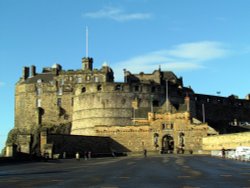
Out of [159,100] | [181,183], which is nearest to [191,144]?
[159,100]

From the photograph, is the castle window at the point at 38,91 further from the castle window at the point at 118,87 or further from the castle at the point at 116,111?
the castle window at the point at 118,87

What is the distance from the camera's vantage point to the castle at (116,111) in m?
74.3

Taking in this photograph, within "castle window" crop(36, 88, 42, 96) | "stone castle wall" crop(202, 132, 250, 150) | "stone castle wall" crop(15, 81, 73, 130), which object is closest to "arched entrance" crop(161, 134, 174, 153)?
"stone castle wall" crop(202, 132, 250, 150)

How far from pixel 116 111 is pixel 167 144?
1329cm

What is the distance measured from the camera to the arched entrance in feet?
243

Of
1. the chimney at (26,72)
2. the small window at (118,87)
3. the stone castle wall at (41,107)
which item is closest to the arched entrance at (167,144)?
the small window at (118,87)

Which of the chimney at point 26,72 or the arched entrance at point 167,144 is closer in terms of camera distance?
the arched entrance at point 167,144

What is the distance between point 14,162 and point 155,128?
37.1 meters

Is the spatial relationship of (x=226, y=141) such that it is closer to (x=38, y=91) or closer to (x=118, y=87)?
(x=118, y=87)

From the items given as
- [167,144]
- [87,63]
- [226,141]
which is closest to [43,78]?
[87,63]

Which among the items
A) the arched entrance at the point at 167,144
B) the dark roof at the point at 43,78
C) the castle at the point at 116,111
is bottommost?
the arched entrance at the point at 167,144

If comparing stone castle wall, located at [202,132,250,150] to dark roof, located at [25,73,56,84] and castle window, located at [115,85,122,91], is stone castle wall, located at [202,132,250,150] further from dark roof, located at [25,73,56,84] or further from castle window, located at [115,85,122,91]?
dark roof, located at [25,73,56,84]

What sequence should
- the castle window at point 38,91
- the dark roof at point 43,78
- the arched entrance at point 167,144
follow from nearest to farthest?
1. the arched entrance at point 167,144
2. the castle window at point 38,91
3. the dark roof at point 43,78

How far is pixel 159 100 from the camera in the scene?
292 ft
